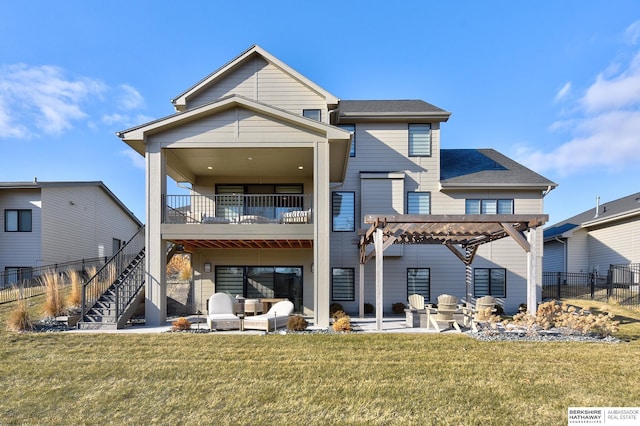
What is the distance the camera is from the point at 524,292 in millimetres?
15445

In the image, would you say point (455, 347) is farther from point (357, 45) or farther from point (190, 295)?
point (357, 45)

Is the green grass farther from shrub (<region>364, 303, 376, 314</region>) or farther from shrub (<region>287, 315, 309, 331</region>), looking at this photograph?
shrub (<region>364, 303, 376, 314</region>)

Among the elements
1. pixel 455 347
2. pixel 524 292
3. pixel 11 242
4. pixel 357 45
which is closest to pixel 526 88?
pixel 357 45

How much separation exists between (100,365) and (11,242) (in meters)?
16.9

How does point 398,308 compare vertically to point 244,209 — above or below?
below

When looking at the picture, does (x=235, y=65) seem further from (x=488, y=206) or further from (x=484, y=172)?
(x=488, y=206)

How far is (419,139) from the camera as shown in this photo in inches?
625

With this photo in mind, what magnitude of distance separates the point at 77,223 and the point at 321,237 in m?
18.0

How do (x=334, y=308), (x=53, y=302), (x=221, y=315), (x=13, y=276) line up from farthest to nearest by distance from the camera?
(x=13, y=276)
(x=334, y=308)
(x=53, y=302)
(x=221, y=315)

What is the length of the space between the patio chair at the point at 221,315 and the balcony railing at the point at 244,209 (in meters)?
2.81

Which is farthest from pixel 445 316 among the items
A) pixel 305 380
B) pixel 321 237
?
pixel 305 380

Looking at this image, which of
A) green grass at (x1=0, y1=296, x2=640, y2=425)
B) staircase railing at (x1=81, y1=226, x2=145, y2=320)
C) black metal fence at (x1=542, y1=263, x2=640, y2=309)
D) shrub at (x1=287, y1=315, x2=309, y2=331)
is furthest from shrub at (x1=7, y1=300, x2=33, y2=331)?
black metal fence at (x1=542, y1=263, x2=640, y2=309)

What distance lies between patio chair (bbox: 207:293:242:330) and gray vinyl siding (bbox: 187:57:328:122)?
7.87 metres

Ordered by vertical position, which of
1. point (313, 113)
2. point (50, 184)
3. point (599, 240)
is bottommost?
point (599, 240)
